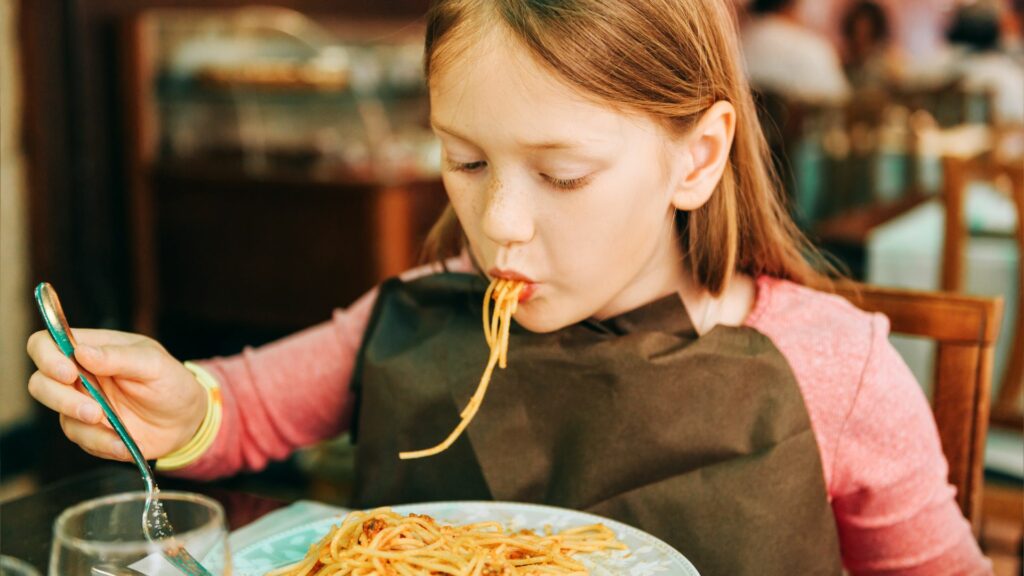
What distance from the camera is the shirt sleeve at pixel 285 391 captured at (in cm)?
149

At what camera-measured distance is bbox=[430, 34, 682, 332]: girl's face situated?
1089 mm

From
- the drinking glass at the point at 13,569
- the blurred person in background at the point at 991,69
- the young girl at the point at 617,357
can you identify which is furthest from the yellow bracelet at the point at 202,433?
the blurred person in background at the point at 991,69

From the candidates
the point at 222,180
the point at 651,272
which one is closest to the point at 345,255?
the point at 222,180

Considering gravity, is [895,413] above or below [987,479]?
above

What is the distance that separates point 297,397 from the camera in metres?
1.52

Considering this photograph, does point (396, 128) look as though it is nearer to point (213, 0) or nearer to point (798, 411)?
point (213, 0)

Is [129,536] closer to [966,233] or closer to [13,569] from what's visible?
[13,569]

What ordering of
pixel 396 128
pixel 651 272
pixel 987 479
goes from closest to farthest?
pixel 651 272 → pixel 987 479 → pixel 396 128

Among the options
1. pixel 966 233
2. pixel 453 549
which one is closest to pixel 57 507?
pixel 453 549

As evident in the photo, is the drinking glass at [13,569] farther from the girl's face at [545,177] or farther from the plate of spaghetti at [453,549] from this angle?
the girl's face at [545,177]

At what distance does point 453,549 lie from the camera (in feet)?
3.33

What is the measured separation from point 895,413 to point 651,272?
0.35m

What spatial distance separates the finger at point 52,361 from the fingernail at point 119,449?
0.10 metres

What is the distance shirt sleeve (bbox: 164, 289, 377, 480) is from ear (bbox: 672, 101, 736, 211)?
0.51m
